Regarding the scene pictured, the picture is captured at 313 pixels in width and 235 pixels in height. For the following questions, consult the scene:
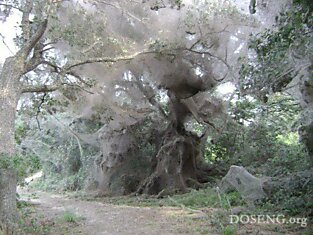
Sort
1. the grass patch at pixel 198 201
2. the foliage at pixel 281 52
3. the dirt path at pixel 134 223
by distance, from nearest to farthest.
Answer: the foliage at pixel 281 52
the dirt path at pixel 134 223
the grass patch at pixel 198 201

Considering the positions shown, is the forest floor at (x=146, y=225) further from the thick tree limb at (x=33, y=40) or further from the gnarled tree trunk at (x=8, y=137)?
the thick tree limb at (x=33, y=40)

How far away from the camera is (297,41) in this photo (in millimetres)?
4207

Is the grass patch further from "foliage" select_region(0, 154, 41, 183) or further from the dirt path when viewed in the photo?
"foliage" select_region(0, 154, 41, 183)

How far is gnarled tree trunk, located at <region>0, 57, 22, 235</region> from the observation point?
203 inches

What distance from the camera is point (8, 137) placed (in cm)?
548

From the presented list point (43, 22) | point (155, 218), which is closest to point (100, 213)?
point (155, 218)

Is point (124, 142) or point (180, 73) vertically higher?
point (180, 73)

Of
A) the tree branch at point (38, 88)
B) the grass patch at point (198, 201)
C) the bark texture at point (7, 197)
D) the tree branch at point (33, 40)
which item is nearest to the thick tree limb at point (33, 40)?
the tree branch at point (33, 40)

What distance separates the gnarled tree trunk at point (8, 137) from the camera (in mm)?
5145

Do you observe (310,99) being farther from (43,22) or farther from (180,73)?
(180,73)

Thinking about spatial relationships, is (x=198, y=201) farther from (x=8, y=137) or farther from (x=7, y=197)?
(x=8, y=137)

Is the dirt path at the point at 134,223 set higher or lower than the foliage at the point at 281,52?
lower

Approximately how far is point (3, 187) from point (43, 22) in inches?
118

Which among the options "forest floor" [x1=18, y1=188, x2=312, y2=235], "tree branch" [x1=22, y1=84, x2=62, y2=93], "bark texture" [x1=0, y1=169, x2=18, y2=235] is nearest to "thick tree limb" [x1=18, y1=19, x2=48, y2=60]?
"tree branch" [x1=22, y1=84, x2=62, y2=93]
